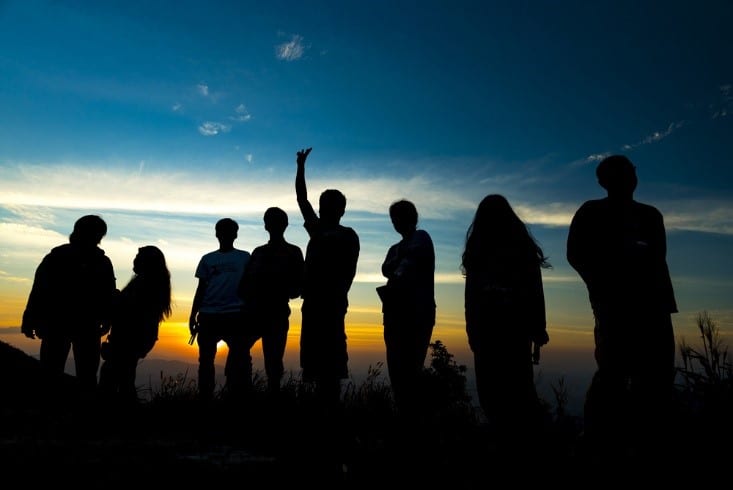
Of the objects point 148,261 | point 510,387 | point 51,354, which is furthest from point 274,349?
point 510,387

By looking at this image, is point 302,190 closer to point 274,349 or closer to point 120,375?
point 274,349

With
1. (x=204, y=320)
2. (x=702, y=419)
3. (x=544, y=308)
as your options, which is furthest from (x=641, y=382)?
(x=204, y=320)

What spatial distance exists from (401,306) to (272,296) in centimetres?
149

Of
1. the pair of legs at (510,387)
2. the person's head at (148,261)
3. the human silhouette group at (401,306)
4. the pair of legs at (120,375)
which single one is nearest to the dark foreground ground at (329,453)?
the pair of legs at (510,387)

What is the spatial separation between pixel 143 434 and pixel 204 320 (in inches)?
74.7

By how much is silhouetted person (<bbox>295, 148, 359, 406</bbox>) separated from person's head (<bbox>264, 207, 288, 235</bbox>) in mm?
771

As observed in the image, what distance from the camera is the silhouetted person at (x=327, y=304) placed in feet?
14.1

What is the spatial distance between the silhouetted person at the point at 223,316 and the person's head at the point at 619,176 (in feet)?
12.0

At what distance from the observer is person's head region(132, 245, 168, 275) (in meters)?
5.26

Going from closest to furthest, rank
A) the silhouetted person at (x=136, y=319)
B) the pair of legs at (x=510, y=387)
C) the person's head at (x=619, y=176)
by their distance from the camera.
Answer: the pair of legs at (x=510, y=387) < the person's head at (x=619, y=176) < the silhouetted person at (x=136, y=319)

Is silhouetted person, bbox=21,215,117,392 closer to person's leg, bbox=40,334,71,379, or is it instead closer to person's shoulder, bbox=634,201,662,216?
person's leg, bbox=40,334,71,379

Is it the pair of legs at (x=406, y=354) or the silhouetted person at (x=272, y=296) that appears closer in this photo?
the pair of legs at (x=406, y=354)

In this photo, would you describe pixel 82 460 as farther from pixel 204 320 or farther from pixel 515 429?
pixel 204 320

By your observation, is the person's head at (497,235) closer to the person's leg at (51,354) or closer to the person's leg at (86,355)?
the person's leg at (86,355)
